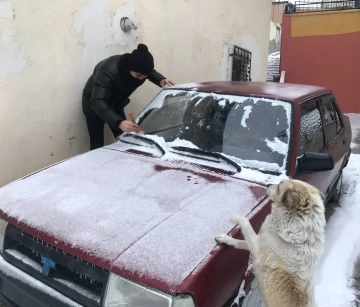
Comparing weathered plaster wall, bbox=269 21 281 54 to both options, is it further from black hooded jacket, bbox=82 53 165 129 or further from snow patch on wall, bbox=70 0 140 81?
black hooded jacket, bbox=82 53 165 129

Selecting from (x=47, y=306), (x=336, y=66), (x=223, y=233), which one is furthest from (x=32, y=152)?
(x=336, y=66)

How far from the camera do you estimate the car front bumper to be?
1.89m

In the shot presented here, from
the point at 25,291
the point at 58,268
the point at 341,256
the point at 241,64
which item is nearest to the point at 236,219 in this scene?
the point at 58,268

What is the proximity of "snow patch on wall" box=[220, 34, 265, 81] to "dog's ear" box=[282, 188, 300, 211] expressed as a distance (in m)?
Answer: 5.98

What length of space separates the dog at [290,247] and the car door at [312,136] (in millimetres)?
765

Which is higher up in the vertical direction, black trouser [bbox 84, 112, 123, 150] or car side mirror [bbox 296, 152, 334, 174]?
car side mirror [bbox 296, 152, 334, 174]

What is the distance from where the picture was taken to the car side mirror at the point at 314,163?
8.46ft

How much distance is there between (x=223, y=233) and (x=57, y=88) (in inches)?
118

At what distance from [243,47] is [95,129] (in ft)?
16.9

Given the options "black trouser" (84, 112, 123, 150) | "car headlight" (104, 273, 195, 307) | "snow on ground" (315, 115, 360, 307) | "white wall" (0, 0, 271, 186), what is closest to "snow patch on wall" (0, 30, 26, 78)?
"white wall" (0, 0, 271, 186)

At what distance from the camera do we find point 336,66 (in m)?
10.9

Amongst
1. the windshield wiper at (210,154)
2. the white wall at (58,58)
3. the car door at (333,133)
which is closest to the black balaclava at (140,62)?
the white wall at (58,58)

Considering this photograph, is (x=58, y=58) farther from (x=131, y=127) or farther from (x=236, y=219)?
(x=236, y=219)

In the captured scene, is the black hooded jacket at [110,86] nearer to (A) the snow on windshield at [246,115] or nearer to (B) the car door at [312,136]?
(A) the snow on windshield at [246,115]
